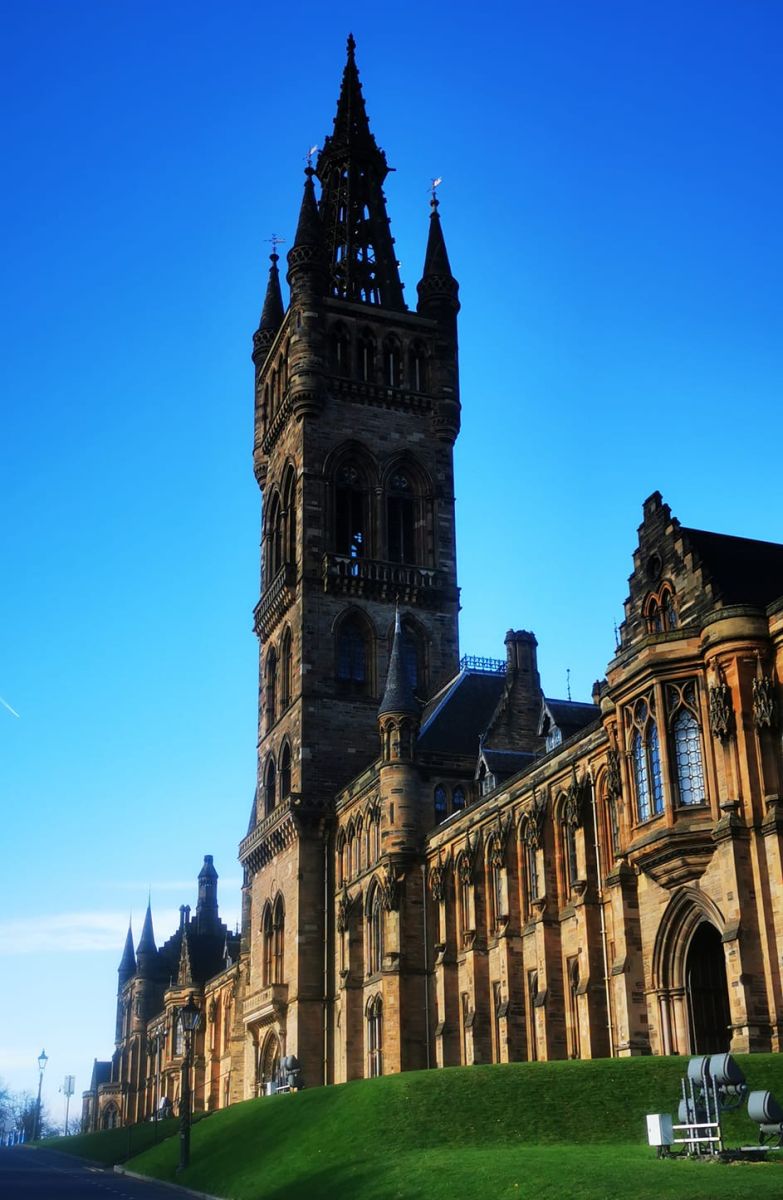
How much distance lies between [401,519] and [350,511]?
2866 mm

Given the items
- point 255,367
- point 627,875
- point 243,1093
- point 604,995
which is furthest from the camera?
point 255,367

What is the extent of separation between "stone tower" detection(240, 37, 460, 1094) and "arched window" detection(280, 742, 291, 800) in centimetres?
18

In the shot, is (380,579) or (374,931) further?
(380,579)

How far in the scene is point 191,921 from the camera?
5231 inches

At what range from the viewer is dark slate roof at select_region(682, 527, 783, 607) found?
38.5 m

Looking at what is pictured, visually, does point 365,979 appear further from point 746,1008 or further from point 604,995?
point 746,1008

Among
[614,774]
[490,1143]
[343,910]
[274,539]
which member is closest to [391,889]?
[343,910]

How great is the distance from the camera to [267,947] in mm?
71812

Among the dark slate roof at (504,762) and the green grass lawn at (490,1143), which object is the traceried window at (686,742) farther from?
the dark slate roof at (504,762)

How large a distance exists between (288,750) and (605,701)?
32739 mm

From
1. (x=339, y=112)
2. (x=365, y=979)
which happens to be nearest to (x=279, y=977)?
(x=365, y=979)

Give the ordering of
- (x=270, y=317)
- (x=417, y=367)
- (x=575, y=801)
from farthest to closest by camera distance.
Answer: (x=270, y=317) → (x=417, y=367) → (x=575, y=801)

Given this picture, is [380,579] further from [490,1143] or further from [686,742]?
[490,1143]

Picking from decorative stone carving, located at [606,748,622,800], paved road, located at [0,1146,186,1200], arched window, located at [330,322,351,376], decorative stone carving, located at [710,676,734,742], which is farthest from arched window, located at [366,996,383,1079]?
arched window, located at [330,322,351,376]
